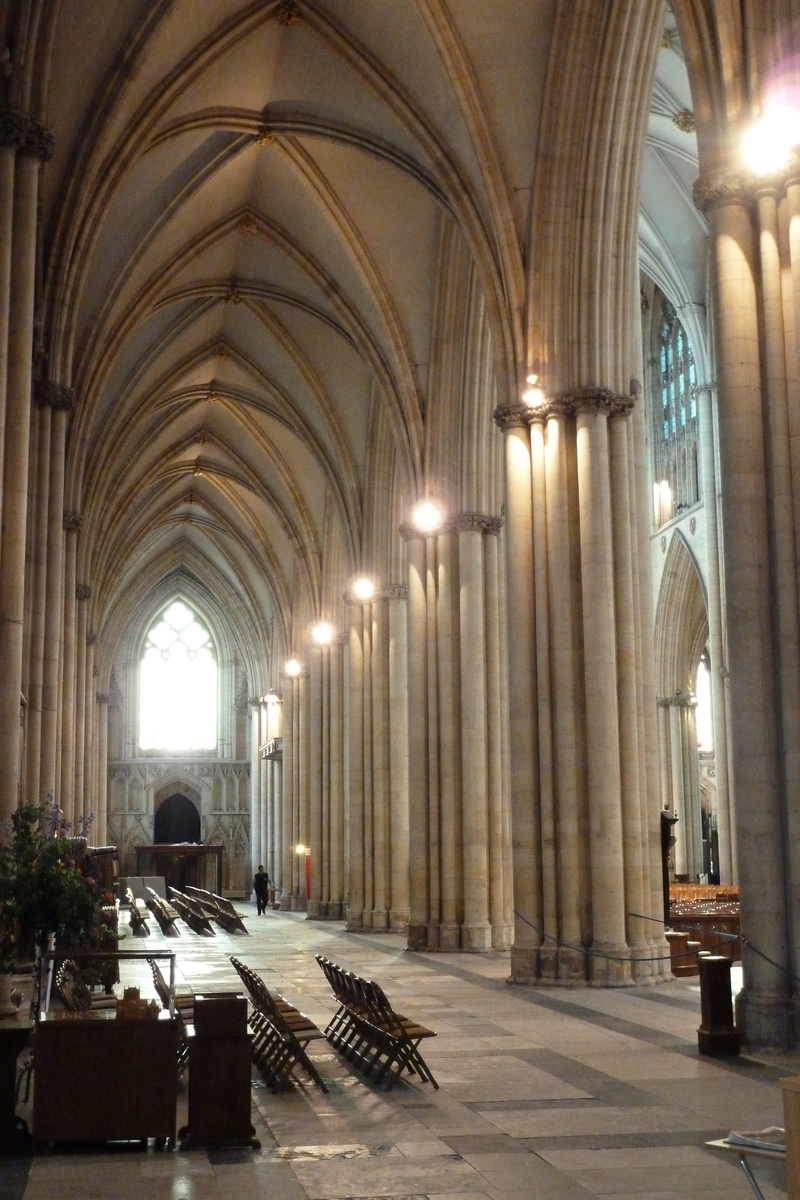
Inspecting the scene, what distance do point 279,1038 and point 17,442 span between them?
776 cm

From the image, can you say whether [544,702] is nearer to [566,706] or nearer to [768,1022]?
[566,706]

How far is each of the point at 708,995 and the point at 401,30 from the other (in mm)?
16003

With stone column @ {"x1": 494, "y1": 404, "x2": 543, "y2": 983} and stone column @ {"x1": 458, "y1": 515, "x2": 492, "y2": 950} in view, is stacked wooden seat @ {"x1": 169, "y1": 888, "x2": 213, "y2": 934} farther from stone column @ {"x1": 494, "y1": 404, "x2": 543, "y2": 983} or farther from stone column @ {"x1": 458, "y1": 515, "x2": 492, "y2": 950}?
stone column @ {"x1": 494, "y1": 404, "x2": 543, "y2": 983}

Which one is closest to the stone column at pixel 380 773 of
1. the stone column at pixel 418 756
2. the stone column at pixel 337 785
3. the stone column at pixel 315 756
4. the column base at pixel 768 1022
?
the stone column at pixel 418 756

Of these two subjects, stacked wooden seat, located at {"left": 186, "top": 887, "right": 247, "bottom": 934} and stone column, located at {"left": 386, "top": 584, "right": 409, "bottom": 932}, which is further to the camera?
stone column, located at {"left": 386, "top": 584, "right": 409, "bottom": 932}

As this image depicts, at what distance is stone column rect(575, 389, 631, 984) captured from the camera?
18766 mm

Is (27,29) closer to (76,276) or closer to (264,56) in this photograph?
(76,276)

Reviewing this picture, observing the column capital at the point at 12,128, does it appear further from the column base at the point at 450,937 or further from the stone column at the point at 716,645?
the stone column at the point at 716,645

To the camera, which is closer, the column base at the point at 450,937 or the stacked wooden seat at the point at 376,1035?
the stacked wooden seat at the point at 376,1035

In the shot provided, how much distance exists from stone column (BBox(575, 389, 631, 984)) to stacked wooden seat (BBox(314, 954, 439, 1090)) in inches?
251

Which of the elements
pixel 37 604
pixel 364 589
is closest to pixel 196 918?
pixel 364 589

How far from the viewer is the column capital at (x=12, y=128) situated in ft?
50.6

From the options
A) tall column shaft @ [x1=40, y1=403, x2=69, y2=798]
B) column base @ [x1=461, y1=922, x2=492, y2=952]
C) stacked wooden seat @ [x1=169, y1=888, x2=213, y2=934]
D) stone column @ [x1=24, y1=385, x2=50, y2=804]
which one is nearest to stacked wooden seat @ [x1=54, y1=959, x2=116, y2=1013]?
stone column @ [x1=24, y1=385, x2=50, y2=804]

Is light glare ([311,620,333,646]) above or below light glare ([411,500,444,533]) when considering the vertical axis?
below
